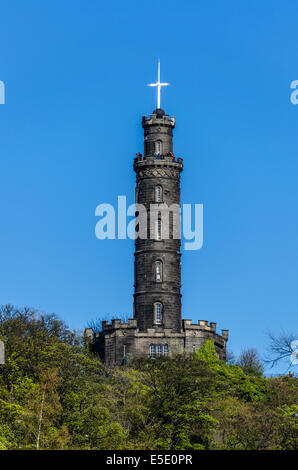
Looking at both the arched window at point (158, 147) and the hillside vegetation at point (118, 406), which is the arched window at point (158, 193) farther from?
the hillside vegetation at point (118, 406)

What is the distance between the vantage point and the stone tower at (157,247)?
354 ft

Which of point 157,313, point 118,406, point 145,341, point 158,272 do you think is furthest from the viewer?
point 158,272

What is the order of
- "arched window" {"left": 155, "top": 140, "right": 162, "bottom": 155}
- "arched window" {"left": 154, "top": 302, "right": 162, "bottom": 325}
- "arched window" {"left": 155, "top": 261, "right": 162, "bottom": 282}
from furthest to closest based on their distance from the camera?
1. "arched window" {"left": 155, "top": 140, "right": 162, "bottom": 155}
2. "arched window" {"left": 155, "top": 261, "right": 162, "bottom": 282}
3. "arched window" {"left": 154, "top": 302, "right": 162, "bottom": 325}

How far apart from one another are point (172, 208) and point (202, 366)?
21.5 meters

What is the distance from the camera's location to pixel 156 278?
10844 cm

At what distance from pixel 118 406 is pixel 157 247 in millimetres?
30896

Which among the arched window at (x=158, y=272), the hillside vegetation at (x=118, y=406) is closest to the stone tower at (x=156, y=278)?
the arched window at (x=158, y=272)

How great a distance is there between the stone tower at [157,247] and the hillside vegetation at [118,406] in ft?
43.4

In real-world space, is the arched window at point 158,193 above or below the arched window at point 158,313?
above

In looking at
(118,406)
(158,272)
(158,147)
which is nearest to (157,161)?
(158,147)

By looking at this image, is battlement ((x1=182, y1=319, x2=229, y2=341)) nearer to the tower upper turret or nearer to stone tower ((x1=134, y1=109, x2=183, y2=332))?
stone tower ((x1=134, y1=109, x2=183, y2=332))

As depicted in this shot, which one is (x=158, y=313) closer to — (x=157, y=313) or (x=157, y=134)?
(x=157, y=313)

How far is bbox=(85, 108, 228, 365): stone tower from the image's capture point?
346ft

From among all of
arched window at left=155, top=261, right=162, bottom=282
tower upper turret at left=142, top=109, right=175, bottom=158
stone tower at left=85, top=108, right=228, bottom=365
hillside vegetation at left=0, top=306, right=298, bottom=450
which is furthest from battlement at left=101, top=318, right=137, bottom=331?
tower upper turret at left=142, top=109, right=175, bottom=158
